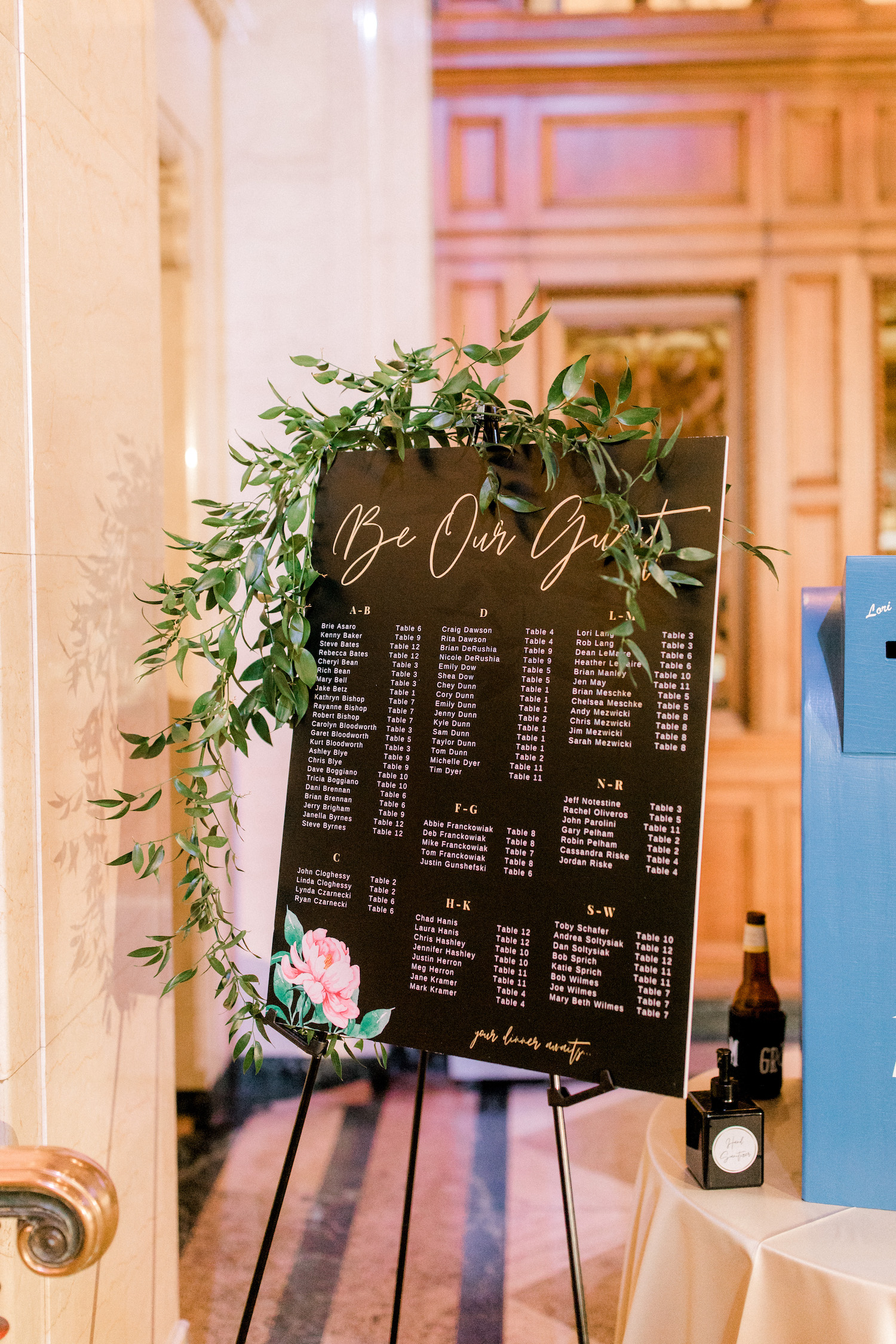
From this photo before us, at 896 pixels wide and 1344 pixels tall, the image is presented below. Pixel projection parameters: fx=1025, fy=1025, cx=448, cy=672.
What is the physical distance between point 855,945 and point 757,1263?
374 mm

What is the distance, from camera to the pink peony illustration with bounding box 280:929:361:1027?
1350 mm

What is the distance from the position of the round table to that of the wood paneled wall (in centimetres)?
228

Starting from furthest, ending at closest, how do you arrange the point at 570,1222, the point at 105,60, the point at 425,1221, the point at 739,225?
the point at 739,225 < the point at 425,1221 < the point at 105,60 < the point at 570,1222

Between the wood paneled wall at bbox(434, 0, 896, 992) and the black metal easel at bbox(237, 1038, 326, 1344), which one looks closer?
the black metal easel at bbox(237, 1038, 326, 1344)

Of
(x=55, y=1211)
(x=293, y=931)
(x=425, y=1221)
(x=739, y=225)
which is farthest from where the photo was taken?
(x=739, y=225)

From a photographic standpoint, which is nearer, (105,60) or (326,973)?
(326,973)

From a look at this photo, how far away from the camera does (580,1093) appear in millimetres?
1150

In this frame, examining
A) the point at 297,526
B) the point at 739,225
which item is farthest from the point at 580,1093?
the point at 739,225

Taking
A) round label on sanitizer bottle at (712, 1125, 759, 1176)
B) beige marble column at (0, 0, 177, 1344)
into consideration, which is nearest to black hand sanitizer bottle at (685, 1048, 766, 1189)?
round label on sanitizer bottle at (712, 1125, 759, 1176)

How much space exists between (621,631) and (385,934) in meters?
0.52

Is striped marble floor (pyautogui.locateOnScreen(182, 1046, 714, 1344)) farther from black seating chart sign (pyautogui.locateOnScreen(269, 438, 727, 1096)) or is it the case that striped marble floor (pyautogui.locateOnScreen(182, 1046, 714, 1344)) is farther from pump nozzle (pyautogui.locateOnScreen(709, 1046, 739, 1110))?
black seating chart sign (pyautogui.locateOnScreen(269, 438, 727, 1096))

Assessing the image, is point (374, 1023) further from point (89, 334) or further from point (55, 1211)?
point (89, 334)

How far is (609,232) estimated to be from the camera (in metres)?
3.51

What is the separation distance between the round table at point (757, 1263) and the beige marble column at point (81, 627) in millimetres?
789
